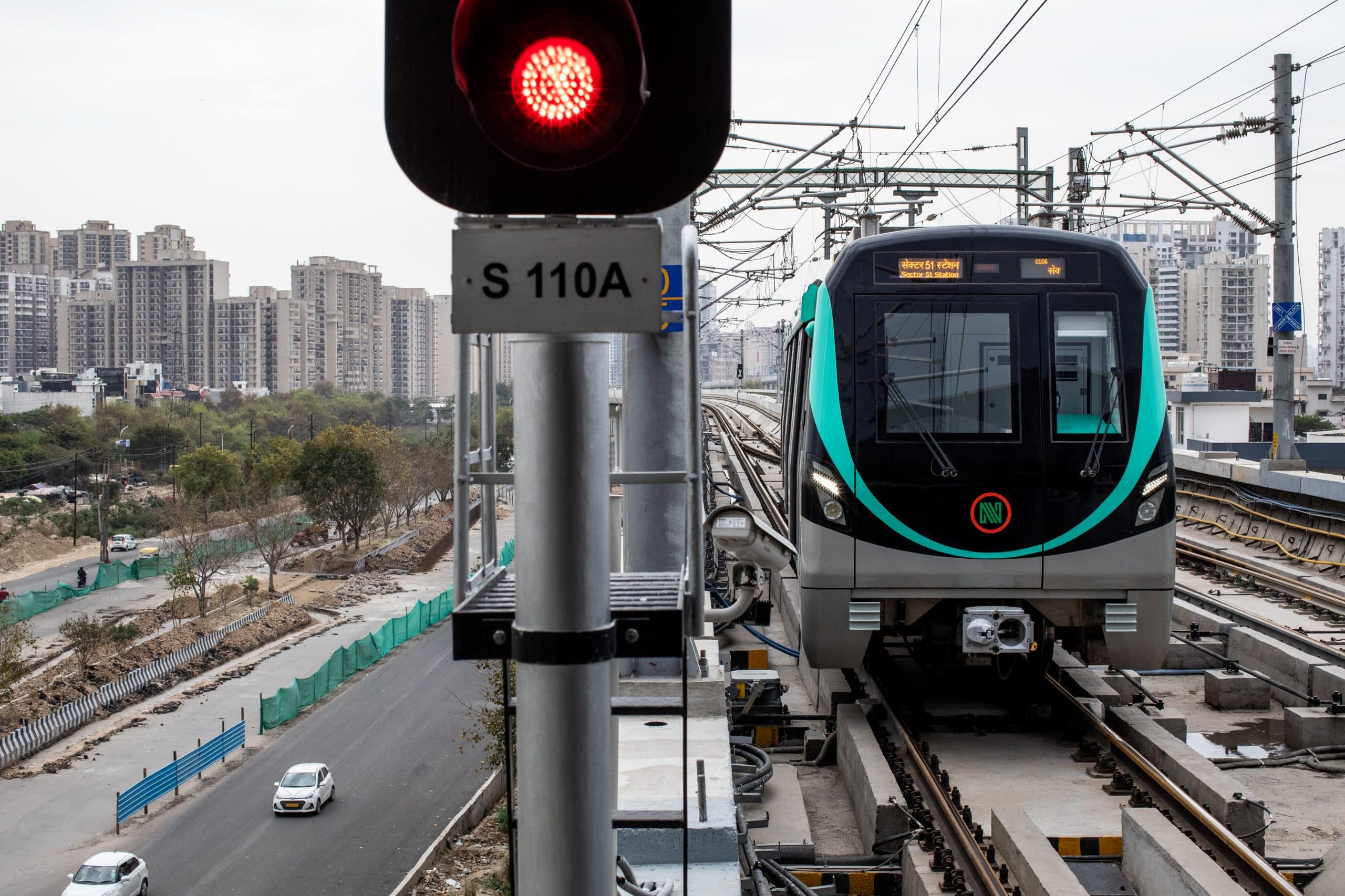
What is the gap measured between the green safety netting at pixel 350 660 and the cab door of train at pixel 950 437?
60.9ft

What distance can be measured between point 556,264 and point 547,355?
20cm

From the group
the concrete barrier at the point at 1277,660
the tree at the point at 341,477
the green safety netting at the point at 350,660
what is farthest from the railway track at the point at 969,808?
the tree at the point at 341,477

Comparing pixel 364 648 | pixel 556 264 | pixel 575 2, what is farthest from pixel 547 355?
pixel 364 648

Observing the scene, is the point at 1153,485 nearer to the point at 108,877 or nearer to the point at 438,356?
the point at 108,877

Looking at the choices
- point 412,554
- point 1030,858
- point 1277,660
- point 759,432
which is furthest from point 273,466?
point 1030,858

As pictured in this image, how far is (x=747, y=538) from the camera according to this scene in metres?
2.68

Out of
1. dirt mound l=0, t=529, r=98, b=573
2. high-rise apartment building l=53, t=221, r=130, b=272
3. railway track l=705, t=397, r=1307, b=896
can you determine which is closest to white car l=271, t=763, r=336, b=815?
railway track l=705, t=397, r=1307, b=896

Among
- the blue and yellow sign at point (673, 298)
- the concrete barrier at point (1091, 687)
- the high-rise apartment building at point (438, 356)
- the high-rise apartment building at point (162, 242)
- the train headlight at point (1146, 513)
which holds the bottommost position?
the concrete barrier at point (1091, 687)

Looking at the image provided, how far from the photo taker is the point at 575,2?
1.58 m

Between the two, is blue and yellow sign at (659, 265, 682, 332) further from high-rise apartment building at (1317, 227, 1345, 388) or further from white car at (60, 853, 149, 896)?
high-rise apartment building at (1317, 227, 1345, 388)

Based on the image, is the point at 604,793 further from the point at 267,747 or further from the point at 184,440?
the point at 184,440

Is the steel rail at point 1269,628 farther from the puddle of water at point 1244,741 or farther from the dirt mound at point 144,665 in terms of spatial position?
the dirt mound at point 144,665

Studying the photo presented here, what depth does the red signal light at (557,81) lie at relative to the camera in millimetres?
1584

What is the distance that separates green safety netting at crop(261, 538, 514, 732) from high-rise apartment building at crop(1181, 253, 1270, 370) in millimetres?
67973
